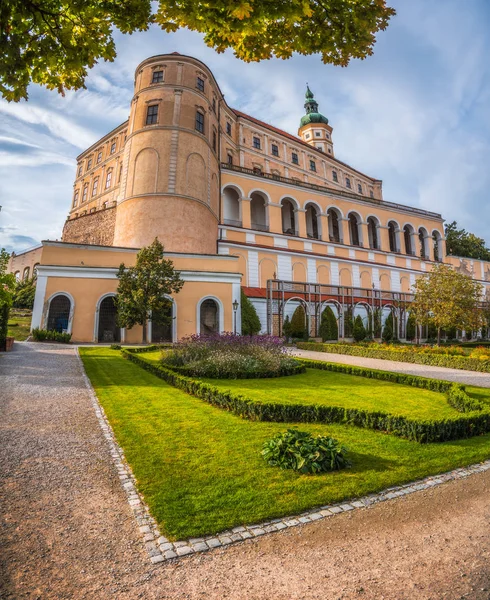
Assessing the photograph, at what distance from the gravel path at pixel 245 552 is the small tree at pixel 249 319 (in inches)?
902

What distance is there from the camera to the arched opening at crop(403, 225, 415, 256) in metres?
49.6

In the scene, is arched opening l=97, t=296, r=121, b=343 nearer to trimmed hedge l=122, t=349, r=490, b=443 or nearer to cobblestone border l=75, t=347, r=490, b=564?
trimmed hedge l=122, t=349, r=490, b=443

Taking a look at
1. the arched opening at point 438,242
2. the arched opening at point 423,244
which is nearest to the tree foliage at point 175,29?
the arched opening at point 423,244

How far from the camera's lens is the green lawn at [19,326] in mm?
23962

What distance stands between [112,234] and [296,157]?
95.7 ft

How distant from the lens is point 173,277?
854 inches

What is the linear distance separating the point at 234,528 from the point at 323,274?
37246 millimetres

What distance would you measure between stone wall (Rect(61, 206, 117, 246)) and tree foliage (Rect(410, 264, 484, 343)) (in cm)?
2870

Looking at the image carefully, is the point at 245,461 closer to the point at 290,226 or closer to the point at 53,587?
the point at 53,587

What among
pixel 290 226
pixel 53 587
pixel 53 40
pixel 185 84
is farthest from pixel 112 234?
pixel 53 587

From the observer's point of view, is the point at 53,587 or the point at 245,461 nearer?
the point at 53,587

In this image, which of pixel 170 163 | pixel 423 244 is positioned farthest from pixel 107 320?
pixel 423 244

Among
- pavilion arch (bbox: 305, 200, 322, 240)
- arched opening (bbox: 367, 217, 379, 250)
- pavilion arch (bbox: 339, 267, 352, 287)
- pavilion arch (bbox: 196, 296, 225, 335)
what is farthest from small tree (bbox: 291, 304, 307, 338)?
arched opening (bbox: 367, 217, 379, 250)

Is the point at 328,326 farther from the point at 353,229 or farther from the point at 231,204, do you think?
the point at 353,229
